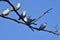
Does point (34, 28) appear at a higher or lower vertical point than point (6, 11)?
lower

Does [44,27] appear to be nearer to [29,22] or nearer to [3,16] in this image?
[29,22]

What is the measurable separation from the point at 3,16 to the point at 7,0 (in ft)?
0.43

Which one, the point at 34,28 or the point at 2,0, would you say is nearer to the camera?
the point at 2,0

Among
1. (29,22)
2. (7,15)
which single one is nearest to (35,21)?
(29,22)

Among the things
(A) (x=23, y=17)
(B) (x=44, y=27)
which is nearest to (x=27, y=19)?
(A) (x=23, y=17)

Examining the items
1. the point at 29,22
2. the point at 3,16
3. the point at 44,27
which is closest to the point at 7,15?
the point at 3,16

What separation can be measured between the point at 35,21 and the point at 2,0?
0.83 feet

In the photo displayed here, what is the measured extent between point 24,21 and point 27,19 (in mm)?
30

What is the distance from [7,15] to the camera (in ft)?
2.54

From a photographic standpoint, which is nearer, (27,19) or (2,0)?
(2,0)

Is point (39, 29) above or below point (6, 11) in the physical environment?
below

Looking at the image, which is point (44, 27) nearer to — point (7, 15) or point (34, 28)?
point (34, 28)

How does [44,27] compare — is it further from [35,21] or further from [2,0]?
[2,0]

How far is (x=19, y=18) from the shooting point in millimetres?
781
